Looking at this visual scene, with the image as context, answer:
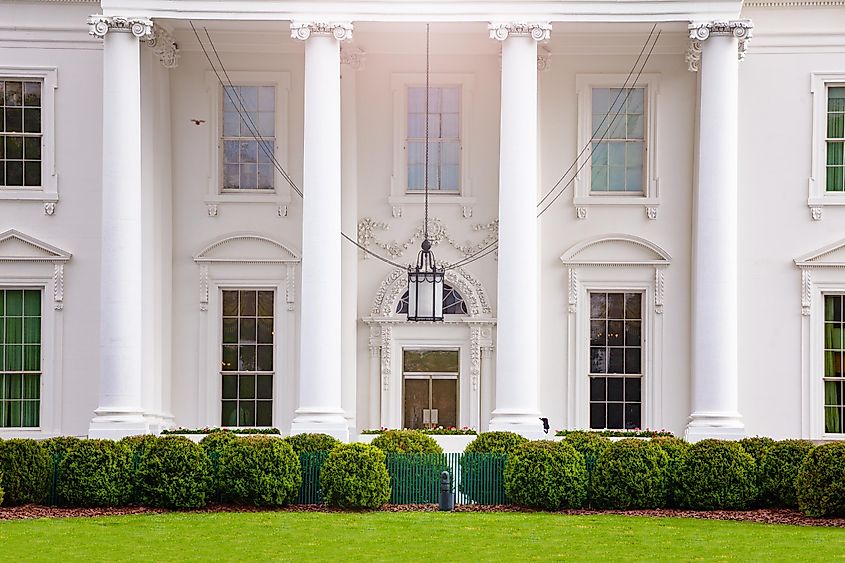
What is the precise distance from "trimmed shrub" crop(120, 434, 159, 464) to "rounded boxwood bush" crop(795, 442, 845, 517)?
35.2 ft

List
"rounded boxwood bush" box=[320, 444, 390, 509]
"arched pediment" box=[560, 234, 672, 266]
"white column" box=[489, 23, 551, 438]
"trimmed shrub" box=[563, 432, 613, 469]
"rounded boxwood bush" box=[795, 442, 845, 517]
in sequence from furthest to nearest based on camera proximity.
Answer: "arched pediment" box=[560, 234, 672, 266]
"white column" box=[489, 23, 551, 438]
"trimmed shrub" box=[563, 432, 613, 469]
"rounded boxwood bush" box=[320, 444, 390, 509]
"rounded boxwood bush" box=[795, 442, 845, 517]

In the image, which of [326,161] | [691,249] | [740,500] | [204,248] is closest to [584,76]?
[691,249]

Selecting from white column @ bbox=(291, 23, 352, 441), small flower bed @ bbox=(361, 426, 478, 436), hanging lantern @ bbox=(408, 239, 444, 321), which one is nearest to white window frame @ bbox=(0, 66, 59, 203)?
→ white column @ bbox=(291, 23, 352, 441)

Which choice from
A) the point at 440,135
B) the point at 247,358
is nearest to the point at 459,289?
the point at 440,135

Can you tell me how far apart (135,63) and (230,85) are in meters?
3.97

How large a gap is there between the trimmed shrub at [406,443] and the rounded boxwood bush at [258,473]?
1.76 metres

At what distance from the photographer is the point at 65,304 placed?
33.5 meters

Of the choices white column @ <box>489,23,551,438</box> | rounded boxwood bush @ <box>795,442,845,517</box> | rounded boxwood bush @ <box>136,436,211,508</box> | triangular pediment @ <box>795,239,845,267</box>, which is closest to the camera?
rounded boxwood bush @ <box>795,442,845,517</box>

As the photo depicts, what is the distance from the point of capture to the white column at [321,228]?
30562 mm

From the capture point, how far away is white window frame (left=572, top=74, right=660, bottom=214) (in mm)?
34406

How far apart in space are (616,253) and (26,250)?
1257 centimetres

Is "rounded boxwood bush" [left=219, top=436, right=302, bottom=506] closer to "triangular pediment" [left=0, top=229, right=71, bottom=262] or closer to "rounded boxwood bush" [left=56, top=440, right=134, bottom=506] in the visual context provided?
"rounded boxwood bush" [left=56, top=440, right=134, bottom=506]

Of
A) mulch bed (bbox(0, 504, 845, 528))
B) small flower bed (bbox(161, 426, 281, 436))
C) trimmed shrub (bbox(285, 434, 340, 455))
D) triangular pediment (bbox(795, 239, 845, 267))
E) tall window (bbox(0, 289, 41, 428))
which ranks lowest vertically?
mulch bed (bbox(0, 504, 845, 528))

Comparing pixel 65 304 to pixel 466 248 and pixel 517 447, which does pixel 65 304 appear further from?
pixel 517 447
